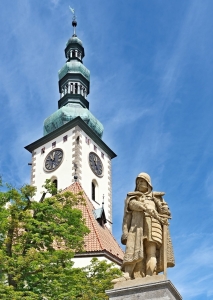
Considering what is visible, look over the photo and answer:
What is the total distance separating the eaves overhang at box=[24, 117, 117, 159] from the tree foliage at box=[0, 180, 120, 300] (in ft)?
65.7

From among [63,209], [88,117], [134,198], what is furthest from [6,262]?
[88,117]

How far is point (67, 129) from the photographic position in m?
35.8

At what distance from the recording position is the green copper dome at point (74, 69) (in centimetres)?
4212

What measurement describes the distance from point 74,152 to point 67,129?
2.71 metres

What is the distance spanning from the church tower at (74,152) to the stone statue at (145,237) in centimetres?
2544

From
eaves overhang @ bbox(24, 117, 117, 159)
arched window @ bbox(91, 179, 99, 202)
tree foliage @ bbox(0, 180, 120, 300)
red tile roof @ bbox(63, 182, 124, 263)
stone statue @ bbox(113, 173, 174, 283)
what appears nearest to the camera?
stone statue @ bbox(113, 173, 174, 283)

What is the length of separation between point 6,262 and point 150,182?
7.04m

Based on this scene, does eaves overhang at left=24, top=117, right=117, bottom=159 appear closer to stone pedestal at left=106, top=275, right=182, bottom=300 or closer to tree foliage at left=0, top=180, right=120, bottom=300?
tree foliage at left=0, top=180, right=120, bottom=300

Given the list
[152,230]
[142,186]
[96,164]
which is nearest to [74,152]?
[96,164]

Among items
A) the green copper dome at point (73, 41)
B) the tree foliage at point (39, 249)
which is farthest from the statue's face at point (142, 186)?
the green copper dome at point (73, 41)

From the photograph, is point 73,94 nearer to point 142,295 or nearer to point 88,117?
point 88,117

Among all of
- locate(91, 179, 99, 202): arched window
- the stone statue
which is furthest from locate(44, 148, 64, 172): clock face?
the stone statue

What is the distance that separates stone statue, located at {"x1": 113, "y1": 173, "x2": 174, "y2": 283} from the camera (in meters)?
6.53

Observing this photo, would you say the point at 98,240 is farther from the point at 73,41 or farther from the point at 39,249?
the point at 73,41
